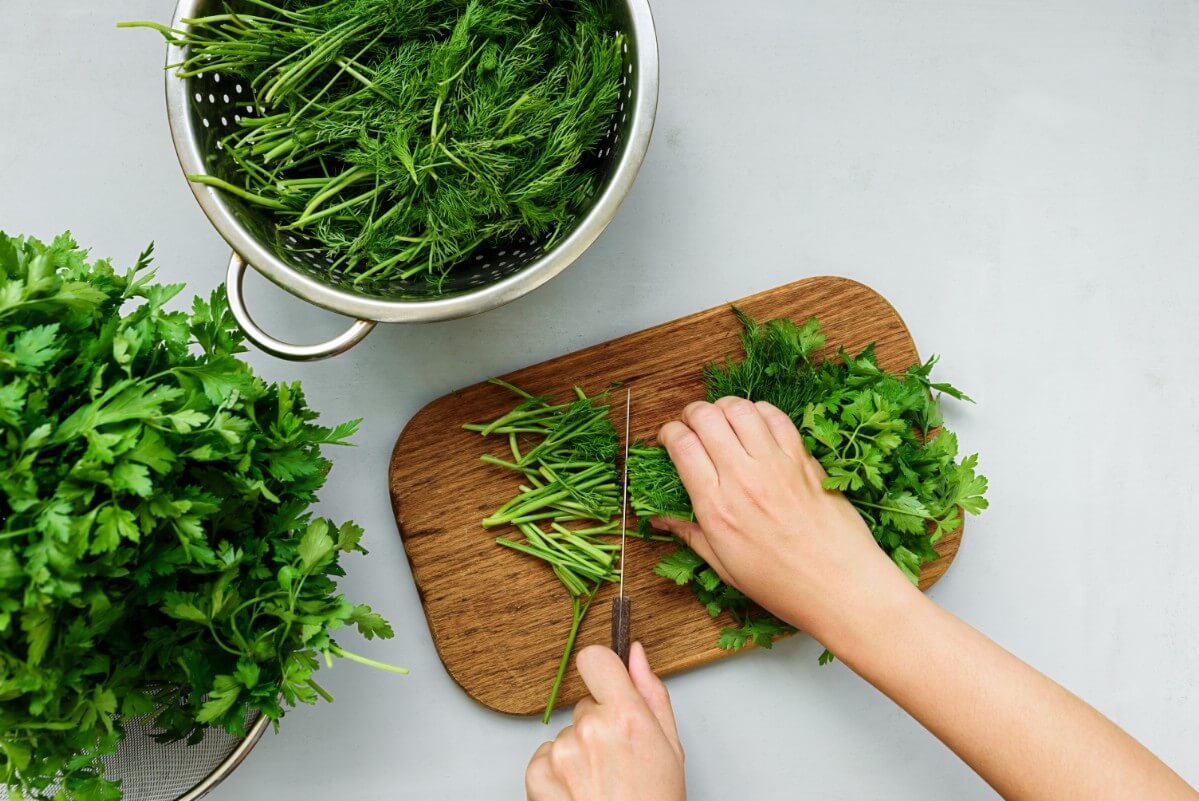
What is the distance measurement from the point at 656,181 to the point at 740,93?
0.71ft

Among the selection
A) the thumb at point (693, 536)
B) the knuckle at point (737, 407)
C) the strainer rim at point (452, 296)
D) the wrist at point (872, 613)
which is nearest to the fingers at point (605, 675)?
the thumb at point (693, 536)

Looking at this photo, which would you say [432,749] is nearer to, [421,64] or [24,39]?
[421,64]

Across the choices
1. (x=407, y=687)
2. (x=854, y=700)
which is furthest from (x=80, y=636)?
(x=854, y=700)

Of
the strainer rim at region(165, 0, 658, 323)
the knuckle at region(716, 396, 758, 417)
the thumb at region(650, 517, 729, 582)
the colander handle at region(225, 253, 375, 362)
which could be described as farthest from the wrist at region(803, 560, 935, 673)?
the colander handle at region(225, 253, 375, 362)

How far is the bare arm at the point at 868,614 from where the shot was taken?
1.12 m

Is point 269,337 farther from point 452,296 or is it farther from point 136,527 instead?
point 136,527

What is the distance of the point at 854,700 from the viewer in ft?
4.69

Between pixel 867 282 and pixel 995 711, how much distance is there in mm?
719

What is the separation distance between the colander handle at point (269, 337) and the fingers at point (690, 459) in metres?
0.50

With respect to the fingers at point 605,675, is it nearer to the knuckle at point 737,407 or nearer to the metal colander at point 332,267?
the knuckle at point 737,407

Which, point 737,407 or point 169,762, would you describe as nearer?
point 169,762

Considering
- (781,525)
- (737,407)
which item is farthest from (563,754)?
(737,407)

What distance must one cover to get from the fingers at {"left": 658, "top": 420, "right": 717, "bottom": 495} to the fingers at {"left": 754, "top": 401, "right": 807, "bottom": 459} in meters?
0.11

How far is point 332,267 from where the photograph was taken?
1130mm
